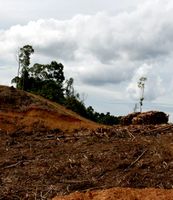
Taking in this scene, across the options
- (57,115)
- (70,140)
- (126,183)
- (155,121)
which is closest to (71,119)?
(57,115)

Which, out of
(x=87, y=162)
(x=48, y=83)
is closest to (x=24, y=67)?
(x=48, y=83)

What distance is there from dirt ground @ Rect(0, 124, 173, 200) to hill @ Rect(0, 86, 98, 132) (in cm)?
656

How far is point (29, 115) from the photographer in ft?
78.1

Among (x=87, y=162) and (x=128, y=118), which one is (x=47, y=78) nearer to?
(x=128, y=118)

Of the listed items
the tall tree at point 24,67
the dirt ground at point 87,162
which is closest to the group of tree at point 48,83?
the tall tree at point 24,67

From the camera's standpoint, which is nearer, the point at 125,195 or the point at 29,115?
the point at 125,195

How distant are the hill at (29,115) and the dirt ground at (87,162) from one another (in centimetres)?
656

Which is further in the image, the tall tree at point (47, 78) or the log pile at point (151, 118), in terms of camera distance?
the tall tree at point (47, 78)

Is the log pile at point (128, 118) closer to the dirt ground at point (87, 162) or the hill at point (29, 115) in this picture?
the hill at point (29, 115)

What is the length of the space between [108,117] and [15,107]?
11482mm

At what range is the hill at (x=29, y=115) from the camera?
2173 centimetres

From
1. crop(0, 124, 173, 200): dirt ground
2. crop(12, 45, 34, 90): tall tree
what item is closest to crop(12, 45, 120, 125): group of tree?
crop(12, 45, 34, 90): tall tree

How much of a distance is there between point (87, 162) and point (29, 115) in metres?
12.4

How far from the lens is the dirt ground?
409 inches
